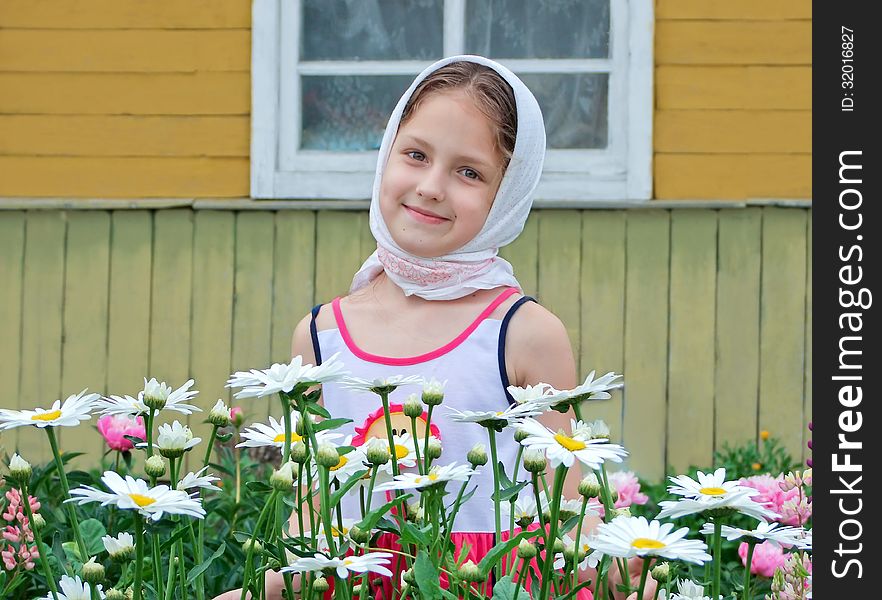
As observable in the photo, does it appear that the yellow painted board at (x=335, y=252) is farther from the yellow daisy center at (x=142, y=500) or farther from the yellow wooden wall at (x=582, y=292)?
the yellow daisy center at (x=142, y=500)

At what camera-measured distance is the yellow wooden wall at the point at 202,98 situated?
4051mm

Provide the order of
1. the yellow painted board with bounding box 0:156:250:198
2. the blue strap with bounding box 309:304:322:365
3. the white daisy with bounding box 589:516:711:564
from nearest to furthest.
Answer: the white daisy with bounding box 589:516:711:564
the blue strap with bounding box 309:304:322:365
the yellow painted board with bounding box 0:156:250:198

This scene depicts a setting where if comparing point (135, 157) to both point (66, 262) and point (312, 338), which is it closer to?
point (66, 262)

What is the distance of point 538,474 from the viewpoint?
1.04 meters

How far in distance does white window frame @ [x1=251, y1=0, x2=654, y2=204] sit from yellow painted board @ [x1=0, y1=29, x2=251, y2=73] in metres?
0.11

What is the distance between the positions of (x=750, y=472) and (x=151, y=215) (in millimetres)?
2207

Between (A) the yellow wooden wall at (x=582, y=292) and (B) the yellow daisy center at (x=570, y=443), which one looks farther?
(A) the yellow wooden wall at (x=582, y=292)

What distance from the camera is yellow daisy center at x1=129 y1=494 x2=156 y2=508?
941mm

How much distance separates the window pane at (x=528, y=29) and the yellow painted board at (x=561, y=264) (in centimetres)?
61

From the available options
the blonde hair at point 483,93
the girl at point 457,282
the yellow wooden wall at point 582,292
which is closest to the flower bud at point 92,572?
the girl at point 457,282

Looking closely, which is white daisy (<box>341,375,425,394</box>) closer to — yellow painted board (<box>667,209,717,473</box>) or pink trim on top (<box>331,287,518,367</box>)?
pink trim on top (<box>331,287,518,367</box>)

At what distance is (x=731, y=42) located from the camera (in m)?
4.06

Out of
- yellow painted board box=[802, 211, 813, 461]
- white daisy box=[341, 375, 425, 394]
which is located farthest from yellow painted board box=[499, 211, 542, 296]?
white daisy box=[341, 375, 425, 394]
